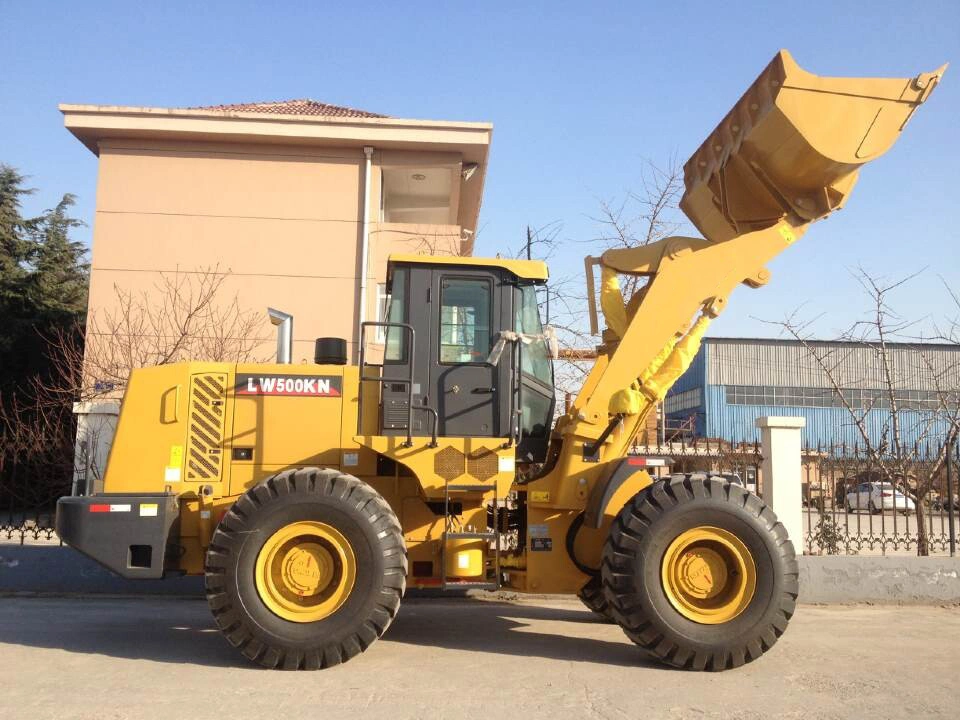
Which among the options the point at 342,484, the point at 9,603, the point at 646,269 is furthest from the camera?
the point at 9,603

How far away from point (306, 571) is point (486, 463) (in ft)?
5.20

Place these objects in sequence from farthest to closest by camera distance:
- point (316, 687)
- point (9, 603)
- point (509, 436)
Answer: point (9, 603), point (509, 436), point (316, 687)

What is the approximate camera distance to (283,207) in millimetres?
16172

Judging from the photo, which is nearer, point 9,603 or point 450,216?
point 9,603

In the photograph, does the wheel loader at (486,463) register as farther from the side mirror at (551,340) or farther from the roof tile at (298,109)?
the roof tile at (298,109)

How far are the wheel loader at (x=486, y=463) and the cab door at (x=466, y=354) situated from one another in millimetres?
16

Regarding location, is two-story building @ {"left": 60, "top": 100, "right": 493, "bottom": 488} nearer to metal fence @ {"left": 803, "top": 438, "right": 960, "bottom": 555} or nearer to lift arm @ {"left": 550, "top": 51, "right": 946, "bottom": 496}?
metal fence @ {"left": 803, "top": 438, "right": 960, "bottom": 555}

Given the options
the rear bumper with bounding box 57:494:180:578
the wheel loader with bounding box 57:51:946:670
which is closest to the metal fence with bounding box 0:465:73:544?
the rear bumper with bounding box 57:494:180:578

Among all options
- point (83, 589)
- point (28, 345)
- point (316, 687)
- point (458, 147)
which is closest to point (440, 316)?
point (316, 687)

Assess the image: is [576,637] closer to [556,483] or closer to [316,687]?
[556,483]

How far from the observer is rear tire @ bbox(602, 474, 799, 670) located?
19.5ft

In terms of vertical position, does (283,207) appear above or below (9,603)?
above

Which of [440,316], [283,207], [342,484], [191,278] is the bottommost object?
[342,484]

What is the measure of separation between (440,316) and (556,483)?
1.67 m
